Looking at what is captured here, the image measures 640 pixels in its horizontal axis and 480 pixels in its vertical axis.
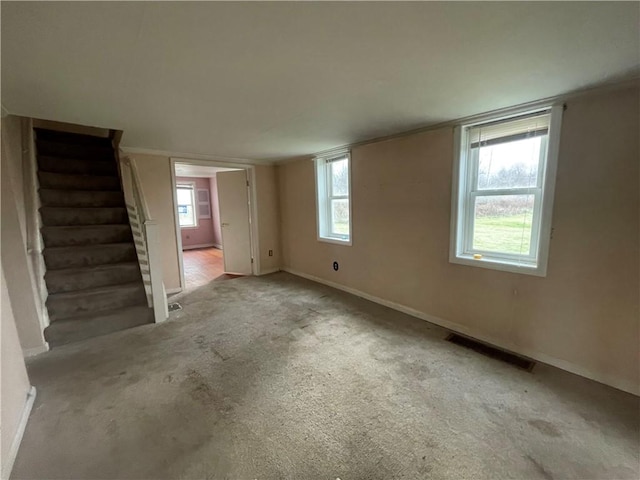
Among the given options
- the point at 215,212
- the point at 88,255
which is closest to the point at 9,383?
the point at 88,255

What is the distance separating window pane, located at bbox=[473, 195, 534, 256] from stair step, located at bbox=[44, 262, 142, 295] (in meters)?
3.72

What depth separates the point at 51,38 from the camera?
1.19m

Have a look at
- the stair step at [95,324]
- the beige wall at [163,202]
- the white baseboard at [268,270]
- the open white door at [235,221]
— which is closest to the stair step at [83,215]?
the beige wall at [163,202]

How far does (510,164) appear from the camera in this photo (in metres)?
2.30

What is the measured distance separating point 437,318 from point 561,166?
1719mm

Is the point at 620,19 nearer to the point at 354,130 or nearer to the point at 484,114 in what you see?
the point at 484,114

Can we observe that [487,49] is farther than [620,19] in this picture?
Yes

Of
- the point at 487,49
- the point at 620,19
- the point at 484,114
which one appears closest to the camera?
the point at 620,19

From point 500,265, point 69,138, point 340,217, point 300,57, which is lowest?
point 500,265

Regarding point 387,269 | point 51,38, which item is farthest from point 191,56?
point 387,269

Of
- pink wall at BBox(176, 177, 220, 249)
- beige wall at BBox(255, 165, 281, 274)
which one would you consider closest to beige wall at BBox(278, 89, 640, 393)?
beige wall at BBox(255, 165, 281, 274)

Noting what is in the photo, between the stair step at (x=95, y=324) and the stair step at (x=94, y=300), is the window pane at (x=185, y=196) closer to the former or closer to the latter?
the stair step at (x=94, y=300)

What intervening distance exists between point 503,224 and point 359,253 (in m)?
1.73

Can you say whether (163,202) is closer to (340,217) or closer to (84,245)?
(84,245)
